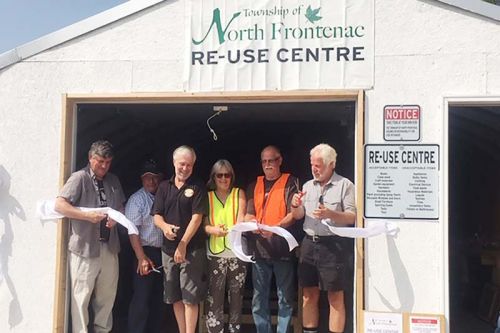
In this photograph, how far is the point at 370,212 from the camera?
4.04 meters

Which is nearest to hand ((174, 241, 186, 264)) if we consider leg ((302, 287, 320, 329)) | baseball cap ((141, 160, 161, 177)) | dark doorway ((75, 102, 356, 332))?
baseball cap ((141, 160, 161, 177))

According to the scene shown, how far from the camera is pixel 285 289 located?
13.6 feet

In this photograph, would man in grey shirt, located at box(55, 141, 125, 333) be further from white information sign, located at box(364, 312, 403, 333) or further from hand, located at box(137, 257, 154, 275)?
white information sign, located at box(364, 312, 403, 333)

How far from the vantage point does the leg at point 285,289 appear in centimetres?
415

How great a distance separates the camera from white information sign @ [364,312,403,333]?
3.90 meters

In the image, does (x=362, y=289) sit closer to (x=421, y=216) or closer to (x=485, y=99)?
(x=421, y=216)

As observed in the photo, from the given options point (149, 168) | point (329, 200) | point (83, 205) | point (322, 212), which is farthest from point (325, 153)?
point (83, 205)

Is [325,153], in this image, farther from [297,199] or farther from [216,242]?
[216,242]

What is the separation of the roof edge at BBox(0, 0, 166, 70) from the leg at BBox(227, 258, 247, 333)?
2.43 m

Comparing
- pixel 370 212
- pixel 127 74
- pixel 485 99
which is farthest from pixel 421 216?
pixel 127 74

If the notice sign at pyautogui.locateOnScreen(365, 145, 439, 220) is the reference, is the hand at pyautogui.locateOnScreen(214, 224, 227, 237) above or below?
below

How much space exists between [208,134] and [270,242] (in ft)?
16.1

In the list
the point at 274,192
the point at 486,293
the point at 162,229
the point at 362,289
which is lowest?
the point at 486,293

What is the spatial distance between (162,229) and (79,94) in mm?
1489
